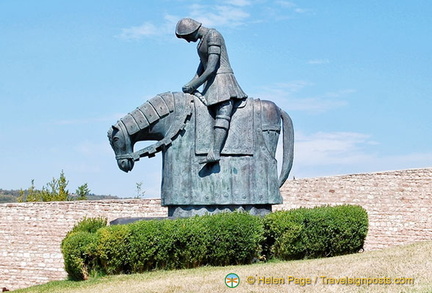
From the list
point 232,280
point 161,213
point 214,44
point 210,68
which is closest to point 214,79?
point 210,68

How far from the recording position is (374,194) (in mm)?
19344

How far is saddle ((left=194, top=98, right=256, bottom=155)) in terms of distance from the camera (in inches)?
416

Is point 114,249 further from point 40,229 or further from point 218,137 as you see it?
point 40,229

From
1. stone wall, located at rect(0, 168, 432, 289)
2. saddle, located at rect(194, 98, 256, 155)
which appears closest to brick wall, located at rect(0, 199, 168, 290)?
stone wall, located at rect(0, 168, 432, 289)

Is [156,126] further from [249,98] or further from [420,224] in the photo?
[420,224]

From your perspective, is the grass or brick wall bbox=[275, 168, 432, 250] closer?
the grass

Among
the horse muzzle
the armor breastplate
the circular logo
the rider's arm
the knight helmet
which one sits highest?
the knight helmet

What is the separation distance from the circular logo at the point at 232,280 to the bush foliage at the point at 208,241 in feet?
3.52

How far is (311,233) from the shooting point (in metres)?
9.98

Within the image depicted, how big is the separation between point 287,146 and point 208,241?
2566mm

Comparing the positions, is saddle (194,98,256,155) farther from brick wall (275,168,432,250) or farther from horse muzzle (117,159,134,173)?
brick wall (275,168,432,250)

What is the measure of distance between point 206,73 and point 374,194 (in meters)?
10.1

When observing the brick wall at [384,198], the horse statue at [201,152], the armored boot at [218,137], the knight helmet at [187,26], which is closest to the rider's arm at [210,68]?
the horse statue at [201,152]

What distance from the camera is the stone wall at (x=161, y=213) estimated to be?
18.9 meters
